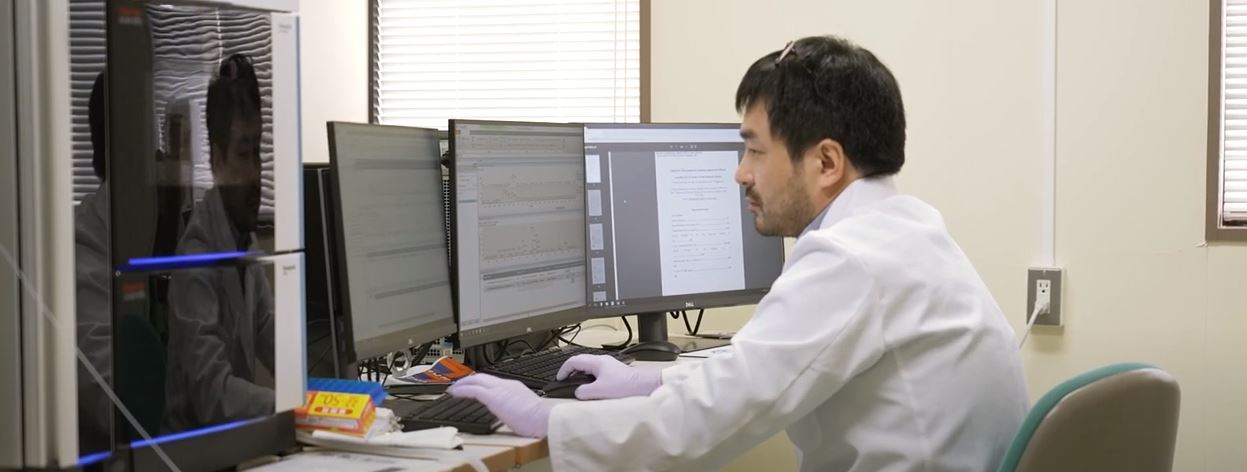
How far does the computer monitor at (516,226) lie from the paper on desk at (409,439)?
447mm

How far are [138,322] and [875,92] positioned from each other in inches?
36.8

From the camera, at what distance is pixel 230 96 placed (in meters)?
1.41

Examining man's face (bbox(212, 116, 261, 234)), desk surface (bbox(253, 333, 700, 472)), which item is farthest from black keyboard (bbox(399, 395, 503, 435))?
man's face (bbox(212, 116, 261, 234))

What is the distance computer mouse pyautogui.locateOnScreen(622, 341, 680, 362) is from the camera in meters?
2.40

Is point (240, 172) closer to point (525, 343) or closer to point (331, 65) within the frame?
point (525, 343)

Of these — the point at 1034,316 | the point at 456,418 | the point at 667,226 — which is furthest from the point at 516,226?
the point at 1034,316

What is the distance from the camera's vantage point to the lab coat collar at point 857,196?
161 centimetres

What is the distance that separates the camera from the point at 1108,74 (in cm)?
260

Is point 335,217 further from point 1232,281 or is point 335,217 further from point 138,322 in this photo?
point 1232,281

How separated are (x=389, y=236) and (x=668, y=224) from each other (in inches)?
27.7

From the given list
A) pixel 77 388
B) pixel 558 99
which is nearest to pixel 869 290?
pixel 77 388

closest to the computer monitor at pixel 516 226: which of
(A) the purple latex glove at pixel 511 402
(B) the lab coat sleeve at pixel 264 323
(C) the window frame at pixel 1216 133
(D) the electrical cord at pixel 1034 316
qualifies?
(A) the purple latex glove at pixel 511 402

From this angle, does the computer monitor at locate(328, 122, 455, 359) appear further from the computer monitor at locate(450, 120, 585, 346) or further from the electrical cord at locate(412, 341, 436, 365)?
the electrical cord at locate(412, 341, 436, 365)

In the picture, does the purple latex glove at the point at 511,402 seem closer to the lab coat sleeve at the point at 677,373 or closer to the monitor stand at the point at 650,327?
the lab coat sleeve at the point at 677,373
